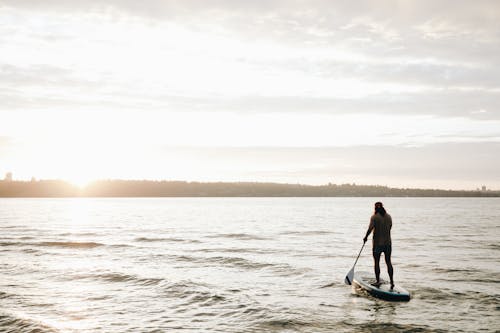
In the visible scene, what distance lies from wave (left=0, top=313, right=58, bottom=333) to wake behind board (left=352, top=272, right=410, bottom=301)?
41.2ft

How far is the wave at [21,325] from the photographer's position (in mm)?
15672

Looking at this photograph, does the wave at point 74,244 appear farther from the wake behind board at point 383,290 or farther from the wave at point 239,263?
the wake behind board at point 383,290

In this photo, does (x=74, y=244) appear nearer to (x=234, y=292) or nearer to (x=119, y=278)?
(x=119, y=278)

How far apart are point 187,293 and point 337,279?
849 cm

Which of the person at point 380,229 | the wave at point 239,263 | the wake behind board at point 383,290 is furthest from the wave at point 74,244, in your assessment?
the person at point 380,229

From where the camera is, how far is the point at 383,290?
19.5m

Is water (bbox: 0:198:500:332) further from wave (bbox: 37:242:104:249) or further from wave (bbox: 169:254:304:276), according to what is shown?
wave (bbox: 37:242:104:249)

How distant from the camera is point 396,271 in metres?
28.2

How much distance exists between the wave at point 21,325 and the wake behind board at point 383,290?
12568mm

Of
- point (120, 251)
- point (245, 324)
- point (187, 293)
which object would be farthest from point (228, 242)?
point (245, 324)

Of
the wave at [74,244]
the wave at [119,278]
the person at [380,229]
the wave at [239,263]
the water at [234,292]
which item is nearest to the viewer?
the water at [234,292]

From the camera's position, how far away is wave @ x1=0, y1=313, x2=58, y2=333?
15.7 m

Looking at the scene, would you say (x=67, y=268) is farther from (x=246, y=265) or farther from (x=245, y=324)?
(x=245, y=324)

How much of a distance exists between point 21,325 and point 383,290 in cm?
1393
